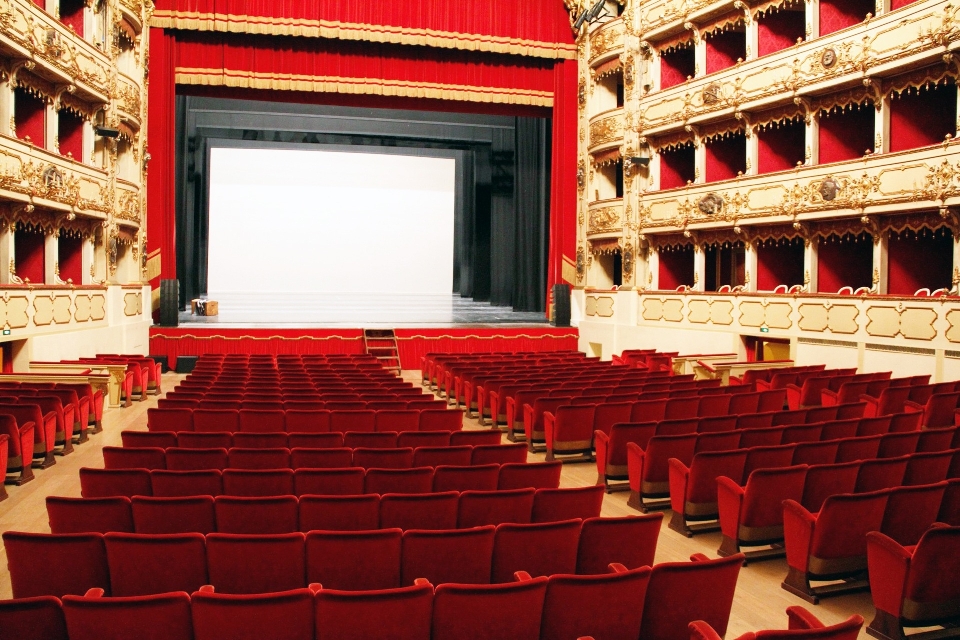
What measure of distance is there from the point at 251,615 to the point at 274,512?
3.82 ft

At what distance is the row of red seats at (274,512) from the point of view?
3.27 m

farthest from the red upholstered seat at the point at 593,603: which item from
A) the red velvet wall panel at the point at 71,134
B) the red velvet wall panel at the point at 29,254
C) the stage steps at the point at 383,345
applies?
the red velvet wall panel at the point at 71,134

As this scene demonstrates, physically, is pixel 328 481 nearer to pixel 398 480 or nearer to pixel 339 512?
pixel 398 480

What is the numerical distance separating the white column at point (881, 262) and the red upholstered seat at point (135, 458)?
408 inches

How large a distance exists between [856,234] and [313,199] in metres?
14.6

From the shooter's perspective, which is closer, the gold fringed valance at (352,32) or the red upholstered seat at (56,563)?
the red upholstered seat at (56,563)

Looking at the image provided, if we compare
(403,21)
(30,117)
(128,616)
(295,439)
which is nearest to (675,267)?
(403,21)

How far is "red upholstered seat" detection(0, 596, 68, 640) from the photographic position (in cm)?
212

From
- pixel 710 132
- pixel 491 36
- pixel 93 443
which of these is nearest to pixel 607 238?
pixel 710 132

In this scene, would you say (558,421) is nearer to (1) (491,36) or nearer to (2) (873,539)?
(2) (873,539)

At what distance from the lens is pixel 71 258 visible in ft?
44.5

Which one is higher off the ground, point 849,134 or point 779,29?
point 779,29

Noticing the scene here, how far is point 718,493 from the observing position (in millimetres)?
4051

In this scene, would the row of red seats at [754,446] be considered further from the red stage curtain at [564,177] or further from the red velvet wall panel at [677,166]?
the red stage curtain at [564,177]
